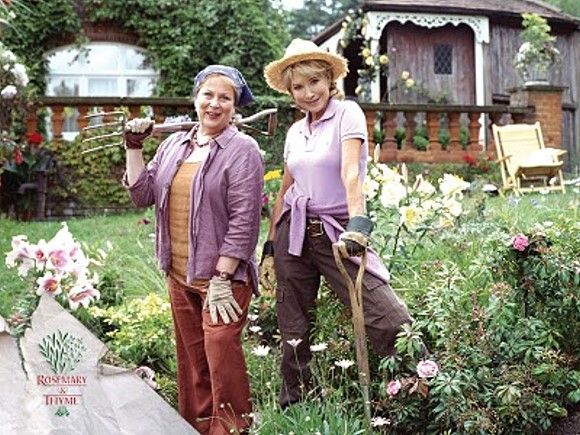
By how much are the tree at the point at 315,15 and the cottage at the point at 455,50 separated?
23698mm

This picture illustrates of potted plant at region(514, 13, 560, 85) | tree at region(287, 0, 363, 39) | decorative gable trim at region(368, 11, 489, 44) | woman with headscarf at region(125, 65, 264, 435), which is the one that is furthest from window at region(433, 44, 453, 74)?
tree at region(287, 0, 363, 39)

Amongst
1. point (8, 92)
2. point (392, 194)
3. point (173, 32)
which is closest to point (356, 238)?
point (392, 194)

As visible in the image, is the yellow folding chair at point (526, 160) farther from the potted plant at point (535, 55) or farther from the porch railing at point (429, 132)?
the potted plant at point (535, 55)

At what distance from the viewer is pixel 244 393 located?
12.1ft

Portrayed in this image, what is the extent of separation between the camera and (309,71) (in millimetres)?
3713

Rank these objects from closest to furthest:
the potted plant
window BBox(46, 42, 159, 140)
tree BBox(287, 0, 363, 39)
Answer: the potted plant, window BBox(46, 42, 159, 140), tree BBox(287, 0, 363, 39)

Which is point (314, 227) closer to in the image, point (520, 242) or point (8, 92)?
point (520, 242)

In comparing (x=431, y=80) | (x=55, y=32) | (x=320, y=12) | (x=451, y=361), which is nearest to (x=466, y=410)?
(x=451, y=361)

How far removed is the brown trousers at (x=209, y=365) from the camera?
11.7 ft

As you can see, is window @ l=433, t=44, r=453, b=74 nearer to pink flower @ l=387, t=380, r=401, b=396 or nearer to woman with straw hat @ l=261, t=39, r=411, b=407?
woman with straw hat @ l=261, t=39, r=411, b=407

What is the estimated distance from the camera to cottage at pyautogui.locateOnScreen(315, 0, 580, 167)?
18281mm

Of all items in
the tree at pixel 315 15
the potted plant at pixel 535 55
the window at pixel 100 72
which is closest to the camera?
the potted plant at pixel 535 55

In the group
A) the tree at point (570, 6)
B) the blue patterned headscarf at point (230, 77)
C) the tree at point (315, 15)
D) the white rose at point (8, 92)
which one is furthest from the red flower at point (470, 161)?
the tree at point (315, 15)

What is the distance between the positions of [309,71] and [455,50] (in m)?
16.2
